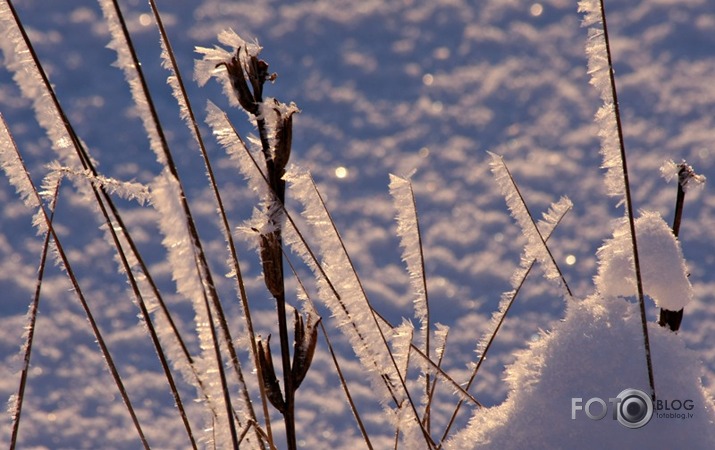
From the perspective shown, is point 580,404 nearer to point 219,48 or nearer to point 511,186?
point 511,186

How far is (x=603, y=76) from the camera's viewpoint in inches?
30.5

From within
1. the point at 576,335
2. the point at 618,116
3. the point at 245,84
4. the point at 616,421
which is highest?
the point at 245,84

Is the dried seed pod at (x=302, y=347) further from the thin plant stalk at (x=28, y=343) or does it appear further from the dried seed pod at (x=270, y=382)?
the thin plant stalk at (x=28, y=343)

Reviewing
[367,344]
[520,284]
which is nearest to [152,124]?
[367,344]

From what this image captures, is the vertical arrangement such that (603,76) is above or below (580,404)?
above

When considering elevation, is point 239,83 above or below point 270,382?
above

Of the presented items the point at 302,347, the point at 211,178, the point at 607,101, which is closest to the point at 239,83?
the point at 211,178

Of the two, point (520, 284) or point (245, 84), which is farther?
point (520, 284)

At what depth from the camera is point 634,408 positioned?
2.47 ft

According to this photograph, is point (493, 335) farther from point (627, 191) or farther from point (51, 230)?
point (51, 230)

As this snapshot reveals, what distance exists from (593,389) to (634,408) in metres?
0.05

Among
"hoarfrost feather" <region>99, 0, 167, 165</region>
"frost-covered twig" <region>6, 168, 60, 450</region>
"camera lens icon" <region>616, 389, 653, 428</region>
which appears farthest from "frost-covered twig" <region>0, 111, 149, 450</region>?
"camera lens icon" <region>616, 389, 653, 428</region>

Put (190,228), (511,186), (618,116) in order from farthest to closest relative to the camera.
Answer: (511,186) < (618,116) < (190,228)

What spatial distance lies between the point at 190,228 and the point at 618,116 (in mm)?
470
